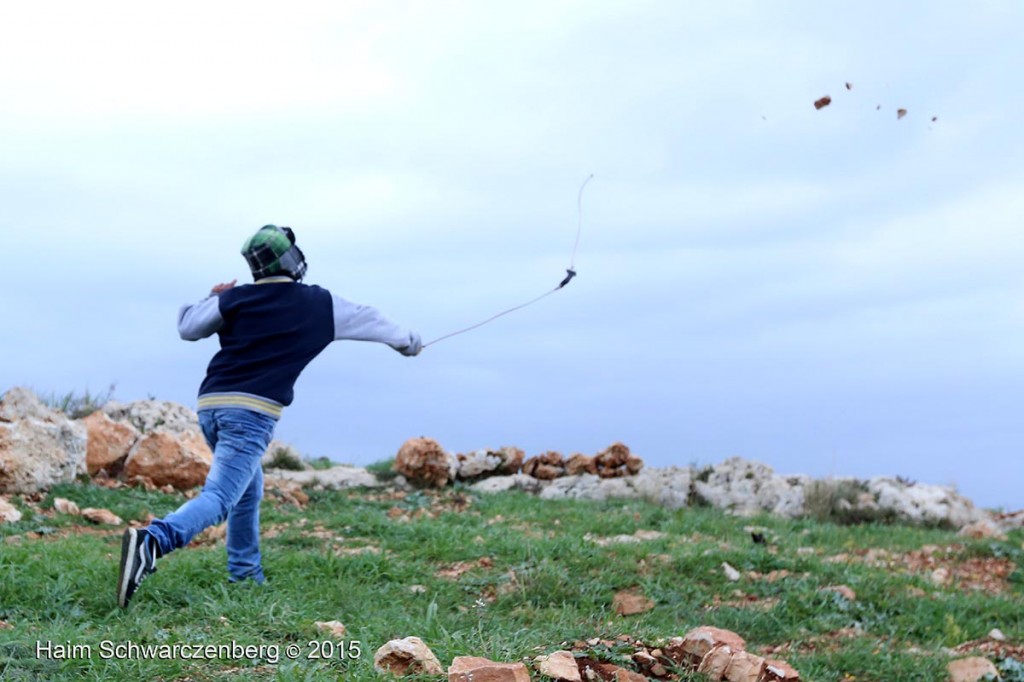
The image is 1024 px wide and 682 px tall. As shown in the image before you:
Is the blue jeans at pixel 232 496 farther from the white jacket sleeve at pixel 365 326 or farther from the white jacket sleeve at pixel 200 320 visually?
the white jacket sleeve at pixel 365 326

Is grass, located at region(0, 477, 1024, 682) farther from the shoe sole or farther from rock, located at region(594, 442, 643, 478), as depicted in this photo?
rock, located at region(594, 442, 643, 478)

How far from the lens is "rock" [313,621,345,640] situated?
4.93 metres

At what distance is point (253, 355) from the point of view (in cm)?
626

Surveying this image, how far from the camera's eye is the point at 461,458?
14531 mm

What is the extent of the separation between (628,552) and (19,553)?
13.8ft

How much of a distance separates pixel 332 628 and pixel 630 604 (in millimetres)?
2331

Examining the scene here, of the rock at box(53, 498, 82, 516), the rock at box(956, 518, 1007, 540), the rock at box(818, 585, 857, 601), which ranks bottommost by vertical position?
the rock at box(818, 585, 857, 601)

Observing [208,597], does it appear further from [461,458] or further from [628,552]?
[461,458]

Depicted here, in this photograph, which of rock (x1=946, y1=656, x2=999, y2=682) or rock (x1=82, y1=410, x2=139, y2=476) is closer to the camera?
rock (x1=946, y1=656, x2=999, y2=682)

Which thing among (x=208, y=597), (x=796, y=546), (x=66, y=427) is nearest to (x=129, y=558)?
(x=208, y=597)

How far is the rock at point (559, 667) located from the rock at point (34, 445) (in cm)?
734

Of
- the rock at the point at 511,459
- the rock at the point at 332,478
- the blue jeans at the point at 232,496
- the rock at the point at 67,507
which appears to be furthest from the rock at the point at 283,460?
the blue jeans at the point at 232,496

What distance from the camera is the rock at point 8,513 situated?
28.1 ft

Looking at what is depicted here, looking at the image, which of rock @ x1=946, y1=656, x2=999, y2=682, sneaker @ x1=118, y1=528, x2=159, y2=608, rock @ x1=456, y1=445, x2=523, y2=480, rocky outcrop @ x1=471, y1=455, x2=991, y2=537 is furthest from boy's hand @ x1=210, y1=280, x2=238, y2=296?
rock @ x1=456, y1=445, x2=523, y2=480
